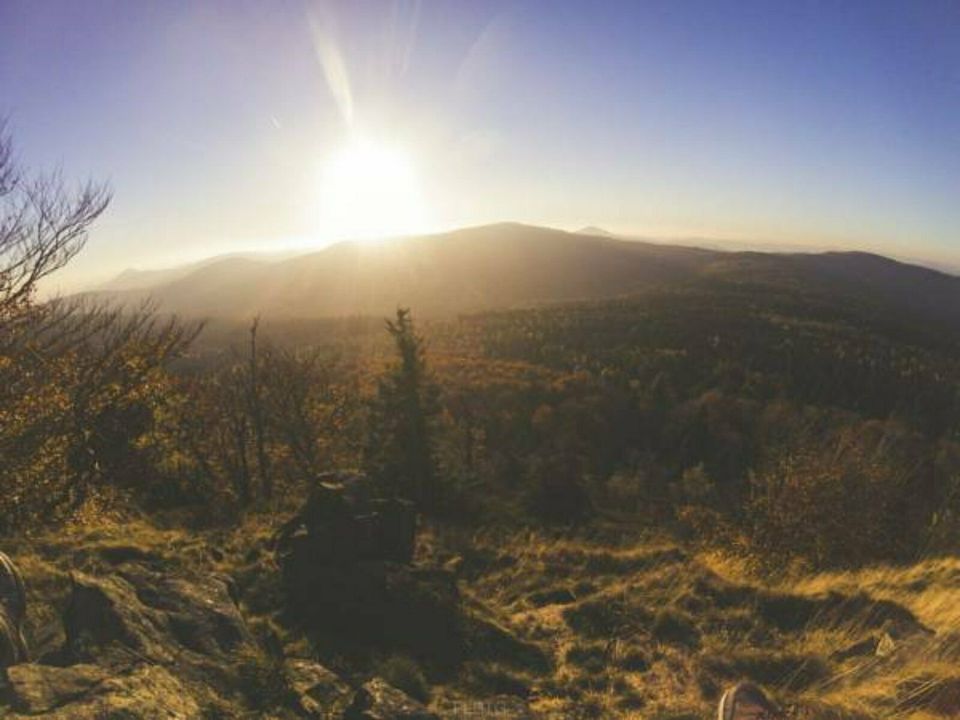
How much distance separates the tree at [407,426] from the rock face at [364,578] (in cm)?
1349

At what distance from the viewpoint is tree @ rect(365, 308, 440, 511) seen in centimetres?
3030

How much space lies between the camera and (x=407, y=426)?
31266 millimetres

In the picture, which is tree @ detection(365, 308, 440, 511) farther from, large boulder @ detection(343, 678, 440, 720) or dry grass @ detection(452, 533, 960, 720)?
large boulder @ detection(343, 678, 440, 720)

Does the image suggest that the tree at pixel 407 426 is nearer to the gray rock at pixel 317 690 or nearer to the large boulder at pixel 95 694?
the gray rock at pixel 317 690

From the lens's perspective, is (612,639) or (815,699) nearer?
(815,699)

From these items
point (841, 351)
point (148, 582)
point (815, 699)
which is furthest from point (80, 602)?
point (841, 351)

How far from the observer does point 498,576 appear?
17641 millimetres

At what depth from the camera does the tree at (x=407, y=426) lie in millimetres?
30297

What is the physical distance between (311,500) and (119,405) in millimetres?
7409

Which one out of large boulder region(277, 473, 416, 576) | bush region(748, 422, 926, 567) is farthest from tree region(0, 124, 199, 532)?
bush region(748, 422, 926, 567)

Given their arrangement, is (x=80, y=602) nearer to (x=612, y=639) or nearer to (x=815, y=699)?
(x=815, y=699)

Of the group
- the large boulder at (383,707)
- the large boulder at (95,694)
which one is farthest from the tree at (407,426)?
the large boulder at (95,694)

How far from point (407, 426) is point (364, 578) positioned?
707 inches

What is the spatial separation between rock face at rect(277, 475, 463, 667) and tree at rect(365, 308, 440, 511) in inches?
531
